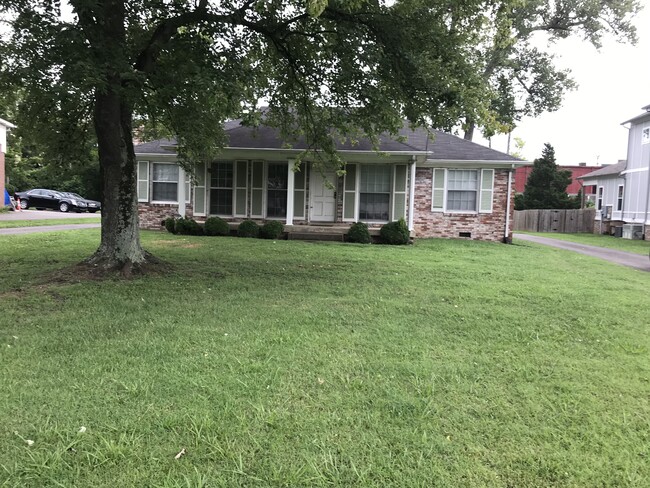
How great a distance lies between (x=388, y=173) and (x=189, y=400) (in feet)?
45.0

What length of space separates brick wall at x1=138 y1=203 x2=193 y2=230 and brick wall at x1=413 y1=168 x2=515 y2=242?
8945 millimetres

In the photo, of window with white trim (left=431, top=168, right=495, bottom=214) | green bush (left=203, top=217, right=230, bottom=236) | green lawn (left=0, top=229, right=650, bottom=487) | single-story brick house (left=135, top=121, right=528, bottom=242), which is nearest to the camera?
green lawn (left=0, top=229, right=650, bottom=487)

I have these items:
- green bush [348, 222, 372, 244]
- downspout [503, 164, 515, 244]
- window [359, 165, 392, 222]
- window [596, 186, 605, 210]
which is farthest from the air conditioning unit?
green bush [348, 222, 372, 244]

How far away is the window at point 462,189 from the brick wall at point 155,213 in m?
10.1

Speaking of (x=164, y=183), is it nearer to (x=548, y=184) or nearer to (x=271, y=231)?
(x=271, y=231)

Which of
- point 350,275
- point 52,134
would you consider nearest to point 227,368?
point 350,275

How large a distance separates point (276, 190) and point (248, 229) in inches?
92.5

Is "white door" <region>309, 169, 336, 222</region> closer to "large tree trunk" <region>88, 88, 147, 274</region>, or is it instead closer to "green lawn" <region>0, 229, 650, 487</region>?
"large tree trunk" <region>88, 88, 147, 274</region>

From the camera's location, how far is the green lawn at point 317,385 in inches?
104

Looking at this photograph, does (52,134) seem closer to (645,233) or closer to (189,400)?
(189,400)

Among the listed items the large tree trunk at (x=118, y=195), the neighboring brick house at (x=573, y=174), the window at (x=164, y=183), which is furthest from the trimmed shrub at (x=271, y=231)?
the neighboring brick house at (x=573, y=174)

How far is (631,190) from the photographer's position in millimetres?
25141

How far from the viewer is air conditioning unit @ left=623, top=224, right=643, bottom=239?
78.5 ft

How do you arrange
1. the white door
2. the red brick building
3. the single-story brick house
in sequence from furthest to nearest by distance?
the red brick building < the white door < the single-story brick house
